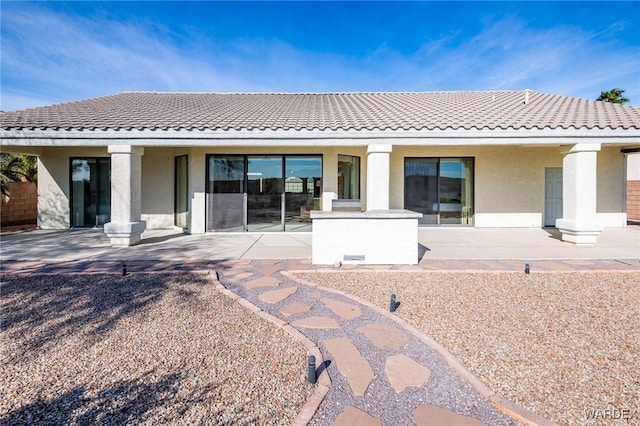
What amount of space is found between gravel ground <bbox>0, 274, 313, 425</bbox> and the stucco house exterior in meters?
5.27

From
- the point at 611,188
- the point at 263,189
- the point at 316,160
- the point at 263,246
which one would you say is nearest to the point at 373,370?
the point at 263,246

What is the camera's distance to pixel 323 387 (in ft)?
8.93

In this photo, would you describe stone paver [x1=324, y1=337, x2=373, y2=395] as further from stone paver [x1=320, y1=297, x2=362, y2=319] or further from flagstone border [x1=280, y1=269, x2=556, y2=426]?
flagstone border [x1=280, y1=269, x2=556, y2=426]

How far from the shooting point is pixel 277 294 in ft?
16.8

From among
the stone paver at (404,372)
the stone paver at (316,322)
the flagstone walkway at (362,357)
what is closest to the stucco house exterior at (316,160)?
the flagstone walkway at (362,357)

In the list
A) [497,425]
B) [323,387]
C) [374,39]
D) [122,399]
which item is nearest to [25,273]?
[122,399]

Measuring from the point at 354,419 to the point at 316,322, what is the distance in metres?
1.75

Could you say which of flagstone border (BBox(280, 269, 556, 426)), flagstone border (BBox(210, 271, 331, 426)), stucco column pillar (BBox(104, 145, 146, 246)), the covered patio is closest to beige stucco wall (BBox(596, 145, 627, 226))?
the covered patio

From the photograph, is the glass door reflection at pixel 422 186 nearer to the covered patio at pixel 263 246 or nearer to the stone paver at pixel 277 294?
the covered patio at pixel 263 246

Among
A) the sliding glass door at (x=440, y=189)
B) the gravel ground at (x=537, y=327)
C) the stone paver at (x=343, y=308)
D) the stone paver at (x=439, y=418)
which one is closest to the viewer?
the stone paver at (x=439, y=418)

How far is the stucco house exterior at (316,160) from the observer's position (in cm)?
905

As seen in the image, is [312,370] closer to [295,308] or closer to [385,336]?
[385,336]

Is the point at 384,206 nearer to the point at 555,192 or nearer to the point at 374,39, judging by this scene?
the point at 555,192

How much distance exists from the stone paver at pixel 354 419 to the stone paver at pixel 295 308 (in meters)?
1.97
